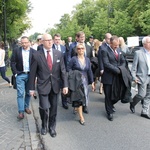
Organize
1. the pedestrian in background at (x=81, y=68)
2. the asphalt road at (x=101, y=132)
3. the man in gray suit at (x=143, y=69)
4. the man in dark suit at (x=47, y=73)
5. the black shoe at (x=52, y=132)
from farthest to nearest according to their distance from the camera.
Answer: the man in gray suit at (x=143, y=69), the pedestrian in background at (x=81, y=68), the black shoe at (x=52, y=132), the man in dark suit at (x=47, y=73), the asphalt road at (x=101, y=132)

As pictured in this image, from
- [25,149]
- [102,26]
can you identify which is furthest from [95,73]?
[102,26]

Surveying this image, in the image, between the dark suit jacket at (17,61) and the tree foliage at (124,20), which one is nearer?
the dark suit jacket at (17,61)

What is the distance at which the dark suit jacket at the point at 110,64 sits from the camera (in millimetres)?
6121

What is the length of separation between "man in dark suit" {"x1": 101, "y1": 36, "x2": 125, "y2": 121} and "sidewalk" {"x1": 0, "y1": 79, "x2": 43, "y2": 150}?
5.91 ft

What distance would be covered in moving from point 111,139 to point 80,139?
1.89 ft

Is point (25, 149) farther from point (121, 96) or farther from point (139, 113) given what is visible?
point (139, 113)

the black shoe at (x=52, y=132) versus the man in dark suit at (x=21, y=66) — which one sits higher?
the man in dark suit at (x=21, y=66)

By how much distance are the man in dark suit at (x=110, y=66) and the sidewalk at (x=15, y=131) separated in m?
1.80

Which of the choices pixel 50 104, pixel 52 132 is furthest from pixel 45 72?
pixel 52 132

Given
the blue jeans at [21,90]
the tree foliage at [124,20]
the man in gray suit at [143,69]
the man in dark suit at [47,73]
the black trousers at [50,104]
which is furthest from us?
the tree foliage at [124,20]

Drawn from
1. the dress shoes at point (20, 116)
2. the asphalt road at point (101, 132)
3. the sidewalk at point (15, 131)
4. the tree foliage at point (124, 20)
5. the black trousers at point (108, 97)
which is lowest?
the asphalt road at point (101, 132)

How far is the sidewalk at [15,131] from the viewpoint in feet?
16.0

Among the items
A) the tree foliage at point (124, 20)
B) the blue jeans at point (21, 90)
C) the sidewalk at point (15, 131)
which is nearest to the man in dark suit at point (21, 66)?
the blue jeans at point (21, 90)

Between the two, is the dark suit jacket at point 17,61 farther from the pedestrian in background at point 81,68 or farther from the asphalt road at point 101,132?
the asphalt road at point 101,132
